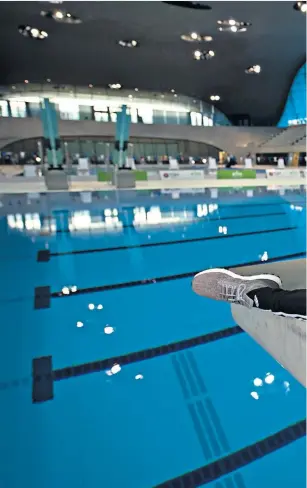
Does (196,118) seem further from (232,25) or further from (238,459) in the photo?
(238,459)

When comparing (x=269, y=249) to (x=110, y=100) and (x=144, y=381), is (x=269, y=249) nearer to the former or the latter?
(x=144, y=381)

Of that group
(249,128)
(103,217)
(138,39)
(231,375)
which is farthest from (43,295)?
(249,128)

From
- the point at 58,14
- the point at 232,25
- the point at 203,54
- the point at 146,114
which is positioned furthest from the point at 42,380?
the point at 146,114

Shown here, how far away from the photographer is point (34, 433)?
1.19m

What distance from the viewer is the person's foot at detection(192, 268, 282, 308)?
1.29 m

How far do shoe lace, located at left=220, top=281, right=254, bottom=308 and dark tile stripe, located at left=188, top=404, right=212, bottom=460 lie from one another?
0.41 m

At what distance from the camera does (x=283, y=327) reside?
1.26 m

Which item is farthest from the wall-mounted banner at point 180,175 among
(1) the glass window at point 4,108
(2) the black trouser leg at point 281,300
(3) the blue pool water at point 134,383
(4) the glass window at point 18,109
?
(1) the glass window at point 4,108

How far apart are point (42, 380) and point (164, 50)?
19862mm

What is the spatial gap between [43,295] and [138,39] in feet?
57.3

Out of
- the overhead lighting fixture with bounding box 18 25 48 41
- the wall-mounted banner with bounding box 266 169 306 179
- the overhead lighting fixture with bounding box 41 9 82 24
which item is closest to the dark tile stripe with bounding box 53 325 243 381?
the wall-mounted banner with bounding box 266 169 306 179

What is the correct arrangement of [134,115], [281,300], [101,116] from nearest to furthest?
1. [281,300]
2. [101,116]
3. [134,115]

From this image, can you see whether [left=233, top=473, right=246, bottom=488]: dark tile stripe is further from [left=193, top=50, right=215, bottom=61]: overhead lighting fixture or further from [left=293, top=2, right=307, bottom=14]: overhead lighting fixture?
[left=193, top=50, right=215, bottom=61]: overhead lighting fixture

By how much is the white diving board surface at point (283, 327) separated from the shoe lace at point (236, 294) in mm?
104
